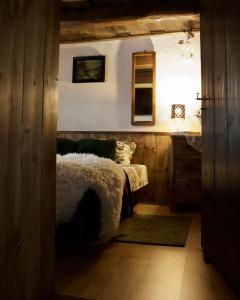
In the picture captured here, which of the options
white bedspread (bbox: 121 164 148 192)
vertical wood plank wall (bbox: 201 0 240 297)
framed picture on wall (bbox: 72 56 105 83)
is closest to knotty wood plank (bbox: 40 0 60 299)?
vertical wood plank wall (bbox: 201 0 240 297)

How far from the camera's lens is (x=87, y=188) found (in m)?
2.14

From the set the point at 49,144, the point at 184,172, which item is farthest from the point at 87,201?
the point at 184,172

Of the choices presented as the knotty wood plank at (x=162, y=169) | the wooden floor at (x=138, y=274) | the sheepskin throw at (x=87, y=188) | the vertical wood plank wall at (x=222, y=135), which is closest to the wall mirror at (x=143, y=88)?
the knotty wood plank at (x=162, y=169)

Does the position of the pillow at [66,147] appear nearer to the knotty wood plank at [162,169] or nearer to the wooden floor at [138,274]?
the knotty wood plank at [162,169]

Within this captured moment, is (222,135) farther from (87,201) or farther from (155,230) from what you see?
(155,230)

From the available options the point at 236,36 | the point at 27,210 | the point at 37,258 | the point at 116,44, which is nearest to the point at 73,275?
the point at 37,258

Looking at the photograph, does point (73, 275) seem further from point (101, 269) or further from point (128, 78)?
point (128, 78)

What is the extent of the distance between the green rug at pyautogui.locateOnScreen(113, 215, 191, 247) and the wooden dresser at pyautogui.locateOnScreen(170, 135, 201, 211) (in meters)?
0.31

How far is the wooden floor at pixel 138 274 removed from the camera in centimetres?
149

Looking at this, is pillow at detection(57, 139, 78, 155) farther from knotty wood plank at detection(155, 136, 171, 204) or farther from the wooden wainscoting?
knotty wood plank at detection(155, 136, 171, 204)

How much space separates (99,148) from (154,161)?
0.96 meters

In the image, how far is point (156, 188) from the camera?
13.7ft

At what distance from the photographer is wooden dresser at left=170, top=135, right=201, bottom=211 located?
3.51m

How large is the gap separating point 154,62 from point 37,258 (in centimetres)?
357
